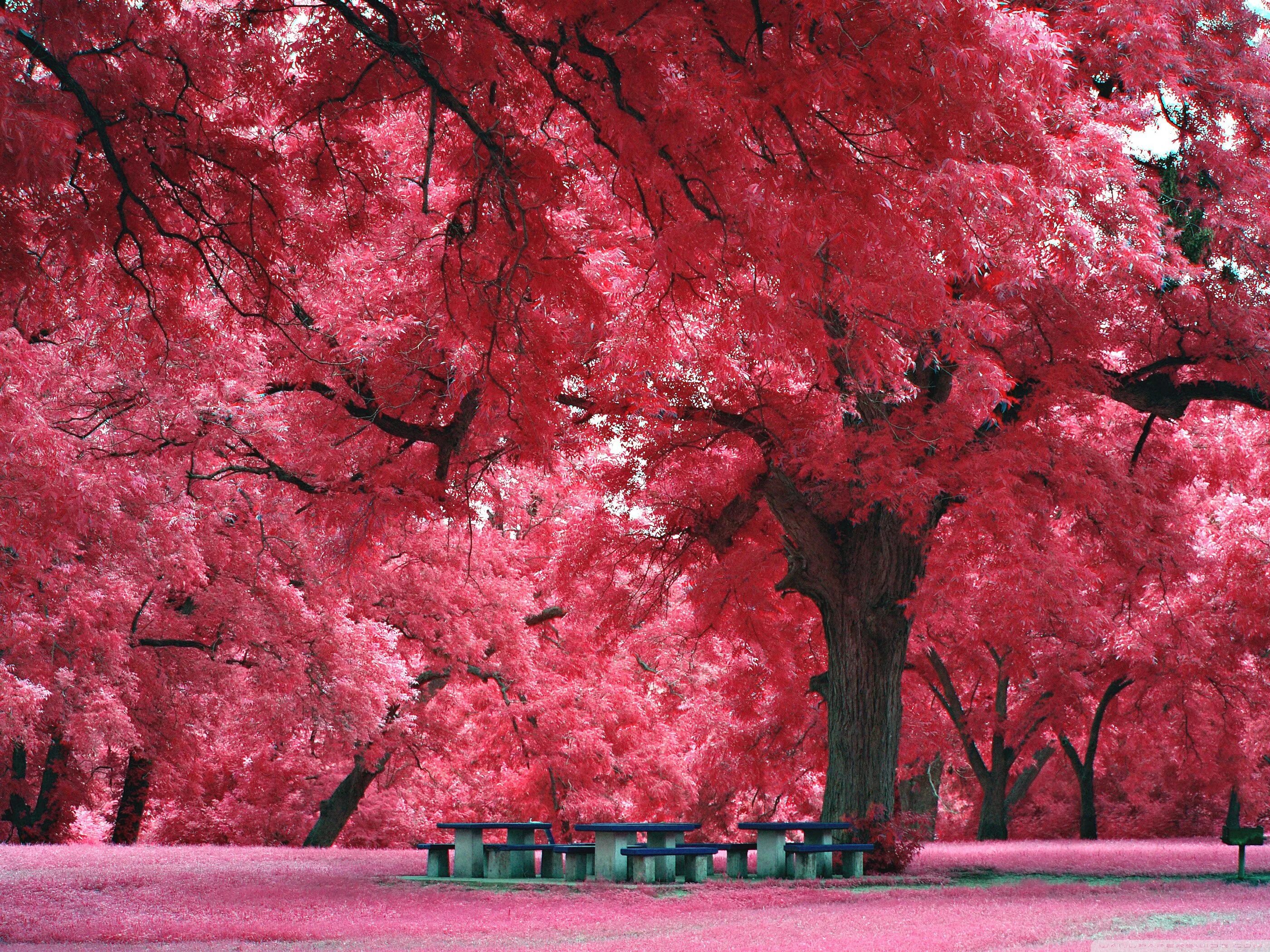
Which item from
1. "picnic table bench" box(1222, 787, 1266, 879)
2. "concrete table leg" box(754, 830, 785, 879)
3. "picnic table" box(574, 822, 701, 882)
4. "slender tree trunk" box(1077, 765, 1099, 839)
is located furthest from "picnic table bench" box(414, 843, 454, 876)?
"slender tree trunk" box(1077, 765, 1099, 839)

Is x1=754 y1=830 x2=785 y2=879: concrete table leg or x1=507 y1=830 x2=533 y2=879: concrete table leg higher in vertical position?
x1=754 y1=830 x2=785 y2=879: concrete table leg

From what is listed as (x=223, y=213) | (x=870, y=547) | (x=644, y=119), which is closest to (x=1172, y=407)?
(x=870, y=547)

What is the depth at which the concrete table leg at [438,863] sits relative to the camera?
12719 mm

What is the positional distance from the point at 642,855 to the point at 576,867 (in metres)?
1.15

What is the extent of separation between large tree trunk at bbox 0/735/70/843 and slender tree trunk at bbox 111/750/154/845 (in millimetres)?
1229

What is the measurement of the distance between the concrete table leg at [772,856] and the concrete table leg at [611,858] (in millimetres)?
1605

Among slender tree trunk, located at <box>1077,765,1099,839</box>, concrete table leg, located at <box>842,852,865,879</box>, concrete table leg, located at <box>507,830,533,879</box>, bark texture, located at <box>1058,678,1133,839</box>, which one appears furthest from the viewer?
slender tree trunk, located at <box>1077,765,1099,839</box>

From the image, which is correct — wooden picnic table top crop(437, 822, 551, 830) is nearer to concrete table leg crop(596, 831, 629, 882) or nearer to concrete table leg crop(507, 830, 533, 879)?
concrete table leg crop(507, 830, 533, 879)

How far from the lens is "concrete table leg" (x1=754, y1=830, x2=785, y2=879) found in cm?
1270

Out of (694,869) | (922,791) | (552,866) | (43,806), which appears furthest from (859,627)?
(922,791)

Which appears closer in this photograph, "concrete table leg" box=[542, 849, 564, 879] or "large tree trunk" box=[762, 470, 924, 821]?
"concrete table leg" box=[542, 849, 564, 879]

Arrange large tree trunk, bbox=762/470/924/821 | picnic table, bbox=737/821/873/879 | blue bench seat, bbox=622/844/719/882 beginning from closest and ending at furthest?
blue bench seat, bbox=622/844/719/882 → picnic table, bbox=737/821/873/879 → large tree trunk, bbox=762/470/924/821

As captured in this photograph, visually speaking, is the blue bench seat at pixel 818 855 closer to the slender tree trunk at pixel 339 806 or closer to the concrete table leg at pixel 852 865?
the concrete table leg at pixel 852 865

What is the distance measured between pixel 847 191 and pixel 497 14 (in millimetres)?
2285
